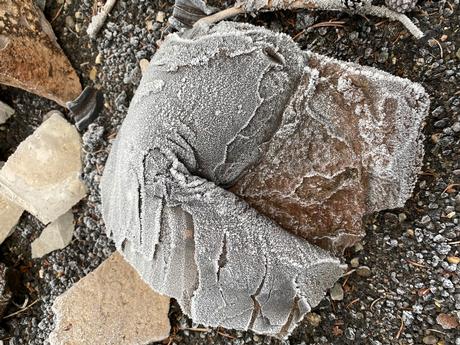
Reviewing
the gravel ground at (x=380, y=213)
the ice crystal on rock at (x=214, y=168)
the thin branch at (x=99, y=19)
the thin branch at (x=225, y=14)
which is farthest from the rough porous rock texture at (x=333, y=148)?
the thin branch at (x=99, y=19)

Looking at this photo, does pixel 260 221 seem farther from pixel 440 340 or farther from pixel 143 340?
pixel 143 340

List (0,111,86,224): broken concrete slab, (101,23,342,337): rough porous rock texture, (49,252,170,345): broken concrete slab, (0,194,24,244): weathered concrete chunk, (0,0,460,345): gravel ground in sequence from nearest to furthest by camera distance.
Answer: (101,23,342,337): rough porous rock texture
(0,0,460,345): gravel ground
(49,252,170,345): broken concrete slab
(0,111,86,224): broken concrete slab
(0,194,24,244): weathered concrete chunk

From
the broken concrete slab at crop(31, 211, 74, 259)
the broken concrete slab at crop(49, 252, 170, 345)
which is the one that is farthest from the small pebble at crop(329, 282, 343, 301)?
the broken concrete slab at crop(31, 211, 74, 259)

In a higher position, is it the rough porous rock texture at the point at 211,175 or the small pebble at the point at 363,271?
the rough porous rock texture at the point at 211,175

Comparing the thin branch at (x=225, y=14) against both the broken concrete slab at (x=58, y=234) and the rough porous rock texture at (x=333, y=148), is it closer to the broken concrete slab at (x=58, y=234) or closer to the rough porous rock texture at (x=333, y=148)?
the rough porous rock texture at (x=333, y=148)

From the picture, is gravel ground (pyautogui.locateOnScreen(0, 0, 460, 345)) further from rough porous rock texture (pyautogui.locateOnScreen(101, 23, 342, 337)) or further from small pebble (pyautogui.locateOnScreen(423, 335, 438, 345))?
rough porous rock texture (pyautogui.locateOnScreen(101, 23, 342, 337))

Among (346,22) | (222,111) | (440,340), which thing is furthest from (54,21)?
(440,340)
